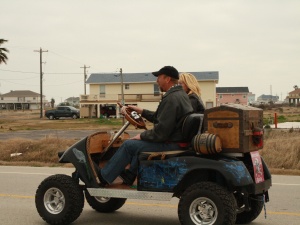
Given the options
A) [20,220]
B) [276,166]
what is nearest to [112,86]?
[276,166]

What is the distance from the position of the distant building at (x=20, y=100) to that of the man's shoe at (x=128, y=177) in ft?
551

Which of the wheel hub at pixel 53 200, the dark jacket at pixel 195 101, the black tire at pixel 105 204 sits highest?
the dark jacket at pixel 195 101

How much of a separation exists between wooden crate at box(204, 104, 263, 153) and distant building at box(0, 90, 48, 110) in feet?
554

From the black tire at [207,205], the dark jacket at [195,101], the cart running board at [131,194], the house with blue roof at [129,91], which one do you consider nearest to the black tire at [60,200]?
the cart running board at [131,194]

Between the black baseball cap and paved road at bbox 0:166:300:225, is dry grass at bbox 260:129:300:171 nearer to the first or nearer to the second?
paved road at bbox 0:166:300:225

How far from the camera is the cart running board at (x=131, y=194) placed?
Result: 682 centimetres

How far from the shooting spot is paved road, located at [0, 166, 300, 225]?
26.0 feet

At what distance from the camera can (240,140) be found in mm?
6508

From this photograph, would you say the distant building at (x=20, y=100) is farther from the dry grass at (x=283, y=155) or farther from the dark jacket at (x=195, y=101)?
the dark jacket at (x=195, y=101)

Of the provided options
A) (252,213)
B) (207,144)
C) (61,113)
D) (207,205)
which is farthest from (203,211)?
(61,113)

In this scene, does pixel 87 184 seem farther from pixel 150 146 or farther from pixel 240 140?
pixel 240 140

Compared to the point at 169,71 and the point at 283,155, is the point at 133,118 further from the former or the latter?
the point at 283,155

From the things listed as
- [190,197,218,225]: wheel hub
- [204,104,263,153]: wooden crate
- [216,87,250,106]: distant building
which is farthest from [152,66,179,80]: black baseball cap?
[216,87,250,106]: distant building

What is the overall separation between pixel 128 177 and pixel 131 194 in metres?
0.32
